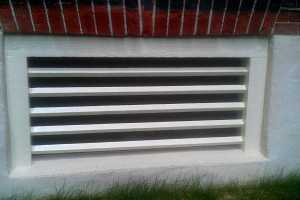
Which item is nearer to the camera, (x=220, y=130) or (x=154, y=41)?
(x=154, y=41)

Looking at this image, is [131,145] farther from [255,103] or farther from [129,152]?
[255,103]

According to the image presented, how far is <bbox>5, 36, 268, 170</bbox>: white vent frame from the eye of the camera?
246 centimetres

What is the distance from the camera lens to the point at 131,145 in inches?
109

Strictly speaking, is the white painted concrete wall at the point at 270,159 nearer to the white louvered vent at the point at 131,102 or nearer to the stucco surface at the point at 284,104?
the stucco surface at the point at 284,104

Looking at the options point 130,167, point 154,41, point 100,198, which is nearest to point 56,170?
point 100,198

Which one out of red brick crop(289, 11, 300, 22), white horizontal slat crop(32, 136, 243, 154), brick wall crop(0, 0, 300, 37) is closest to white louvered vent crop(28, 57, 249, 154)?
white horizontal slat crop(32, 136, 243, 154)

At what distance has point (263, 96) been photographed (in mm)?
2852

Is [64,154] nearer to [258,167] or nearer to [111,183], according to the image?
[111,183]

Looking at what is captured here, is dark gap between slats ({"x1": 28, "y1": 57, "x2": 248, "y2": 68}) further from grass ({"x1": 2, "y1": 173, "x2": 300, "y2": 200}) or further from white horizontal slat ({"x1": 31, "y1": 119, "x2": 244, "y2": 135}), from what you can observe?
grass ({"x1": 2, "y1": 173, "x2": 300, "y2": 200})

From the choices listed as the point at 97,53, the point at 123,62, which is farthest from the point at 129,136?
the point at 97,53

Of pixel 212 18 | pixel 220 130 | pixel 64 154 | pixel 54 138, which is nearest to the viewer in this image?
pixel 212 18

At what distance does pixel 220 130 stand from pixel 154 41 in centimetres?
130

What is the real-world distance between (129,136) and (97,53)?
1047 millimetres

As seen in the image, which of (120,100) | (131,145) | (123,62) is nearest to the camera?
(131,145)
